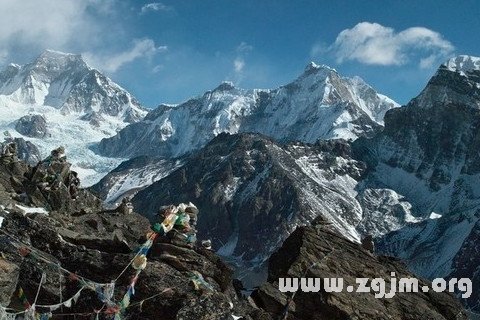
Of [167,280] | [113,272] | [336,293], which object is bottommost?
[113,272]

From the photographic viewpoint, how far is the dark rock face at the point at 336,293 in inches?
1022

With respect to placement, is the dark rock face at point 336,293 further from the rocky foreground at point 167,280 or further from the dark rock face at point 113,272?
the dark rock face at point 113,272

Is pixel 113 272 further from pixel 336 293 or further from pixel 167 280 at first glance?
pixel 336 293

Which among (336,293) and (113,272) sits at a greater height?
(336,293)

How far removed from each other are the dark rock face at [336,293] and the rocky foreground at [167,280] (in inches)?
1.6

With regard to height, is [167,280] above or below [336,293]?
below

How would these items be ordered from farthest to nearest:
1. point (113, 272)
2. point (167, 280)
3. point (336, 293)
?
point (336, 293) < point (113, 272) < point (167, 280)

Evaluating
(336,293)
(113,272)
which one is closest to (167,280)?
(113,272)

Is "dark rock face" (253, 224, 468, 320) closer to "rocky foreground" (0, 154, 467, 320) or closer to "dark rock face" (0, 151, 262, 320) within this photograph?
"rocky foreground" (0, 154, 467, 320)

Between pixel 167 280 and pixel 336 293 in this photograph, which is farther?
pixel 336 293

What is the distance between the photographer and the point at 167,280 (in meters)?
24.0

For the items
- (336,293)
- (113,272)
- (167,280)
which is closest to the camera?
(167,280)

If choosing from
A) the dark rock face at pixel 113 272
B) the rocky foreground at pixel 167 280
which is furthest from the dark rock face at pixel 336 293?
the dark rock face at pixel 113 272

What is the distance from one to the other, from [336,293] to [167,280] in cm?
686
